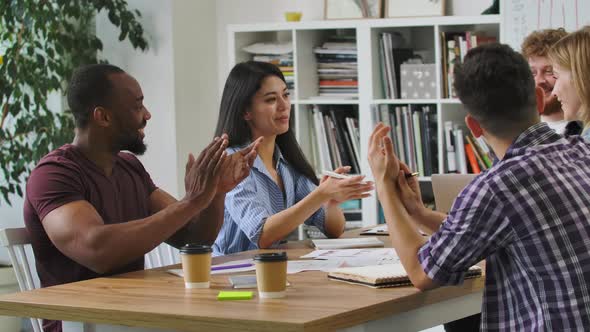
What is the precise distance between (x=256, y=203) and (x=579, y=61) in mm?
1056

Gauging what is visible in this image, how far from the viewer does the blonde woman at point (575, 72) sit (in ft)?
8.72

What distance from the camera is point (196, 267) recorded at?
2166 mm

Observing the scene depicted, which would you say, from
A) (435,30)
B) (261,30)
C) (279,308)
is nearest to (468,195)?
(279,308)

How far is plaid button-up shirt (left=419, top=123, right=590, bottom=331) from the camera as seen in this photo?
5.93 ft

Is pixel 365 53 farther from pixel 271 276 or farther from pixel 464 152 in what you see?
pixel 271 276

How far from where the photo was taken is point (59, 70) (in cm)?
473

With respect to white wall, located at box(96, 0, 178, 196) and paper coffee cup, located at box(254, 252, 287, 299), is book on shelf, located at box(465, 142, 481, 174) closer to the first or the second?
white wall, located at box(96, 0, 178, 196)

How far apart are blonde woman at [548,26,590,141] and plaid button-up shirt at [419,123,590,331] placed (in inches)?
32.4

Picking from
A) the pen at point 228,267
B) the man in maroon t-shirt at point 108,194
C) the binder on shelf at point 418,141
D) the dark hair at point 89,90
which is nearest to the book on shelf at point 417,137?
the binder on shelf at point 418,141

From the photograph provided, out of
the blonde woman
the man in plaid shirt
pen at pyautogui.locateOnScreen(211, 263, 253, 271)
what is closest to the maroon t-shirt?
pen at pyautogui.locateOnScreen(211, 263, 253, 271)

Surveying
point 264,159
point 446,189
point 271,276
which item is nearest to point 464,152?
point 446,189

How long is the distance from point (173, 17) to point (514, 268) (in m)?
3.40

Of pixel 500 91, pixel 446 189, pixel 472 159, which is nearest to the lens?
pixel 500 91

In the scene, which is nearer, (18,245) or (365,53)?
(18,245)
